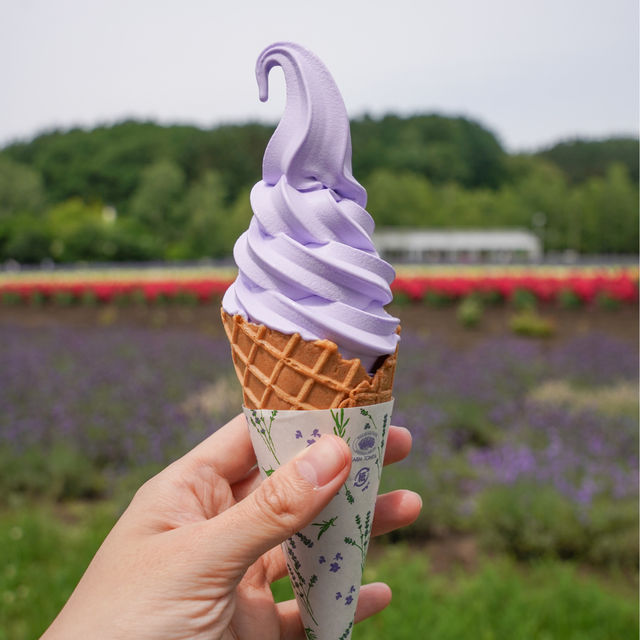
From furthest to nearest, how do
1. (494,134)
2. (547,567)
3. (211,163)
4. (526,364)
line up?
(494,134) → (211,163) → (526,364) → (547,567)

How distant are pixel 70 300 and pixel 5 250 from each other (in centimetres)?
1374

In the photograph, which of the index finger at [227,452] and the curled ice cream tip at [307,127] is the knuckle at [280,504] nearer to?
the index finger at [227,452]

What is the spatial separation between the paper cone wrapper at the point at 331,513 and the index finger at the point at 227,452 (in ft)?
0.92

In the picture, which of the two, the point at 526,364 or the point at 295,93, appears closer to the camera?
the point at 295,93

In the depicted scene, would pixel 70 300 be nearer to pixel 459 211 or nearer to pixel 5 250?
pixel 5 250

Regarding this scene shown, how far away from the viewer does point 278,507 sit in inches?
61.7

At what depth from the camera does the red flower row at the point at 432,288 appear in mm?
11281

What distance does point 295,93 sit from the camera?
6.20 feet

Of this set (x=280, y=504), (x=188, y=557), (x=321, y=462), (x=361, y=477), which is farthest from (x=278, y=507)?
(x=361, y=477)

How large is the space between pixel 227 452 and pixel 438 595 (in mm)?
1966

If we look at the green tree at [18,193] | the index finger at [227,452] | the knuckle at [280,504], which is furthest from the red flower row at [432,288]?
the green tree at [18,193]

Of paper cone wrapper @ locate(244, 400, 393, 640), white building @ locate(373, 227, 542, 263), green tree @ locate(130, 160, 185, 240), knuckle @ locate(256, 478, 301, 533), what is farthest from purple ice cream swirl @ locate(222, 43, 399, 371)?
green tree @ locate(130, 160, 185, 240)

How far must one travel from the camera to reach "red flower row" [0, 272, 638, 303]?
11.3 meters

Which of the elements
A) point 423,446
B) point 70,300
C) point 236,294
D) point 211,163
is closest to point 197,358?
point 423,446
